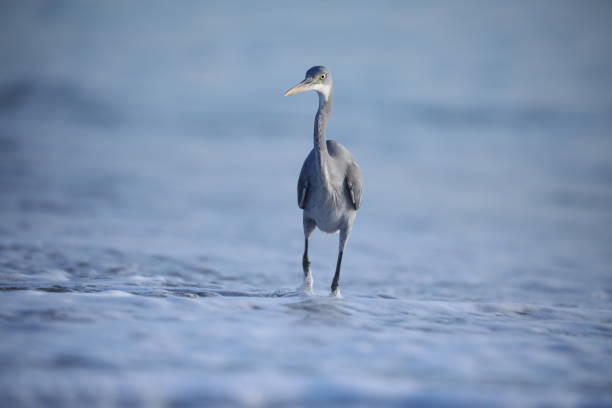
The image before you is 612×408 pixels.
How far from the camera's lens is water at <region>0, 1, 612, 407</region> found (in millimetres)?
3496

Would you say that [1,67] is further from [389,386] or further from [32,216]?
[389,386]

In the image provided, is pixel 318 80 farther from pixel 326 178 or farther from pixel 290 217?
pixel 290 217

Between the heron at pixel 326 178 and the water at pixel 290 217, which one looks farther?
the heron at pixel 326 178

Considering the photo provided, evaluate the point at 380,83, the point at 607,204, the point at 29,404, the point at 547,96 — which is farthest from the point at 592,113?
the point at 29,404

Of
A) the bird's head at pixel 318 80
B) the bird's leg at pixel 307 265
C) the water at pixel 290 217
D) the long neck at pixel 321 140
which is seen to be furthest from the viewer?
the bird's leg at pixel 307 265

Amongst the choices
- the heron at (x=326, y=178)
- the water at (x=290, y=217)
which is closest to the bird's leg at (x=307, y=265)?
the heron at (x=326, y=178)

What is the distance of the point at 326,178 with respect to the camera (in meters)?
5.47

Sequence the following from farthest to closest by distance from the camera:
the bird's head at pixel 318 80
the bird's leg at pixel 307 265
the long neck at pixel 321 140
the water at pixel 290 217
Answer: the bird's leg at pixel 307 265 → the bird's head at pixel 318 80 → the long neck at pixel 321 140 → the water at pixel 290 217

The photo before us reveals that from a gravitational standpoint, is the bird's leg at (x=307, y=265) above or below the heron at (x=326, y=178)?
below

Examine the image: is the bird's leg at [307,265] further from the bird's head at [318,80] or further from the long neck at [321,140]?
the bird's head at [318,80]

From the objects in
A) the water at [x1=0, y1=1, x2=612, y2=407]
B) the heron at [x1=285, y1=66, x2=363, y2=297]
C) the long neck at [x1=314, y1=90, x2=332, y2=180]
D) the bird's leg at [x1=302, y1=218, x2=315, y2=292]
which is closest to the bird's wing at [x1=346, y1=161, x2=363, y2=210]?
the heron at [x1=285, y1=66, x2=363, y2=297]

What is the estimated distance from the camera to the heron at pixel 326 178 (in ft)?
17.9

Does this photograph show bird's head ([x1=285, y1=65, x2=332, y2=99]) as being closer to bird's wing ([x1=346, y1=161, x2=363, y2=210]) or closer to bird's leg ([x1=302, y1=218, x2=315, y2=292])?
bird's wing ([x1=346, y1=161, x2=363, y2=210])

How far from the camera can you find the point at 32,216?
8.86 metres
